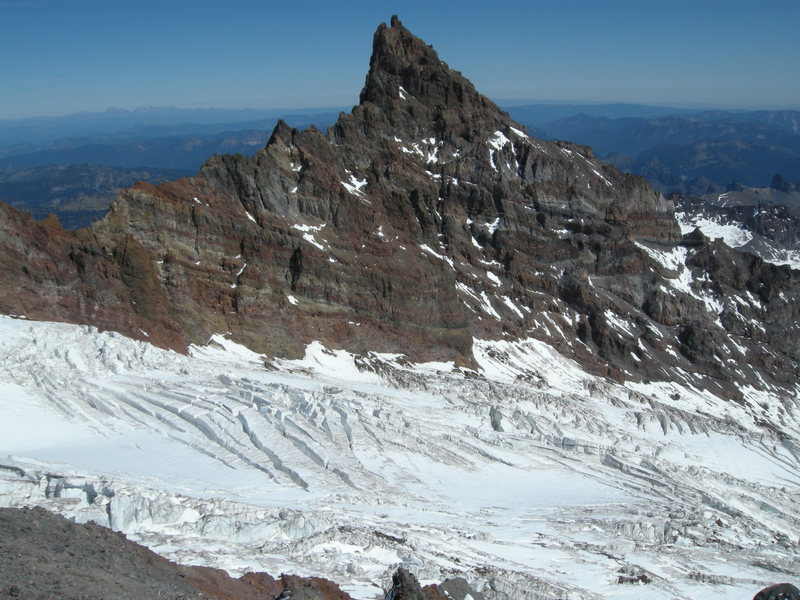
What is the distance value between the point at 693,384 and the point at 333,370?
49.3 metres

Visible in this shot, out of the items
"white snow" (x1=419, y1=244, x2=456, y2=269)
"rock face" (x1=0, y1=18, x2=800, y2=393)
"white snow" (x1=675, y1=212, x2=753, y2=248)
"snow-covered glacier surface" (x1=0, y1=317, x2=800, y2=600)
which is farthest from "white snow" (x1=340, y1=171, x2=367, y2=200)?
"white snow" (x1=675, y1=212, x2=753, y2=248)

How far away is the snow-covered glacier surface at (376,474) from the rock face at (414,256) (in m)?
4.29

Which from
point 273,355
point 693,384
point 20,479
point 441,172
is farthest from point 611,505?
point 441,172

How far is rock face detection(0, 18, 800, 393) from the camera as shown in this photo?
183ft

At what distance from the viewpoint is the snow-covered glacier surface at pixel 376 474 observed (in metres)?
27.9

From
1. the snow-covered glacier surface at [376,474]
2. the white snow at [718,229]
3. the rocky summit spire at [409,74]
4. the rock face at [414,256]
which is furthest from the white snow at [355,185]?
the white snow at [718,229]

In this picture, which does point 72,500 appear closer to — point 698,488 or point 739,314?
point 698,488

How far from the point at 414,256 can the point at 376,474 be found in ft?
122

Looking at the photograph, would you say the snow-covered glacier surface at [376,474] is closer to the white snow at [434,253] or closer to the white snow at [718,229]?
the white snow at [434,253]

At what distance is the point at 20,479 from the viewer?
1126 inches

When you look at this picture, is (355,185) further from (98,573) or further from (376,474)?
(98,573)

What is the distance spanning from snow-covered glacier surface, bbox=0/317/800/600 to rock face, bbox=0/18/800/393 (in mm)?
4286

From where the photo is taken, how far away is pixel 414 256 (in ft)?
247

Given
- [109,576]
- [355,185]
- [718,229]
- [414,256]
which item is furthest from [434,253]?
[718,229]
